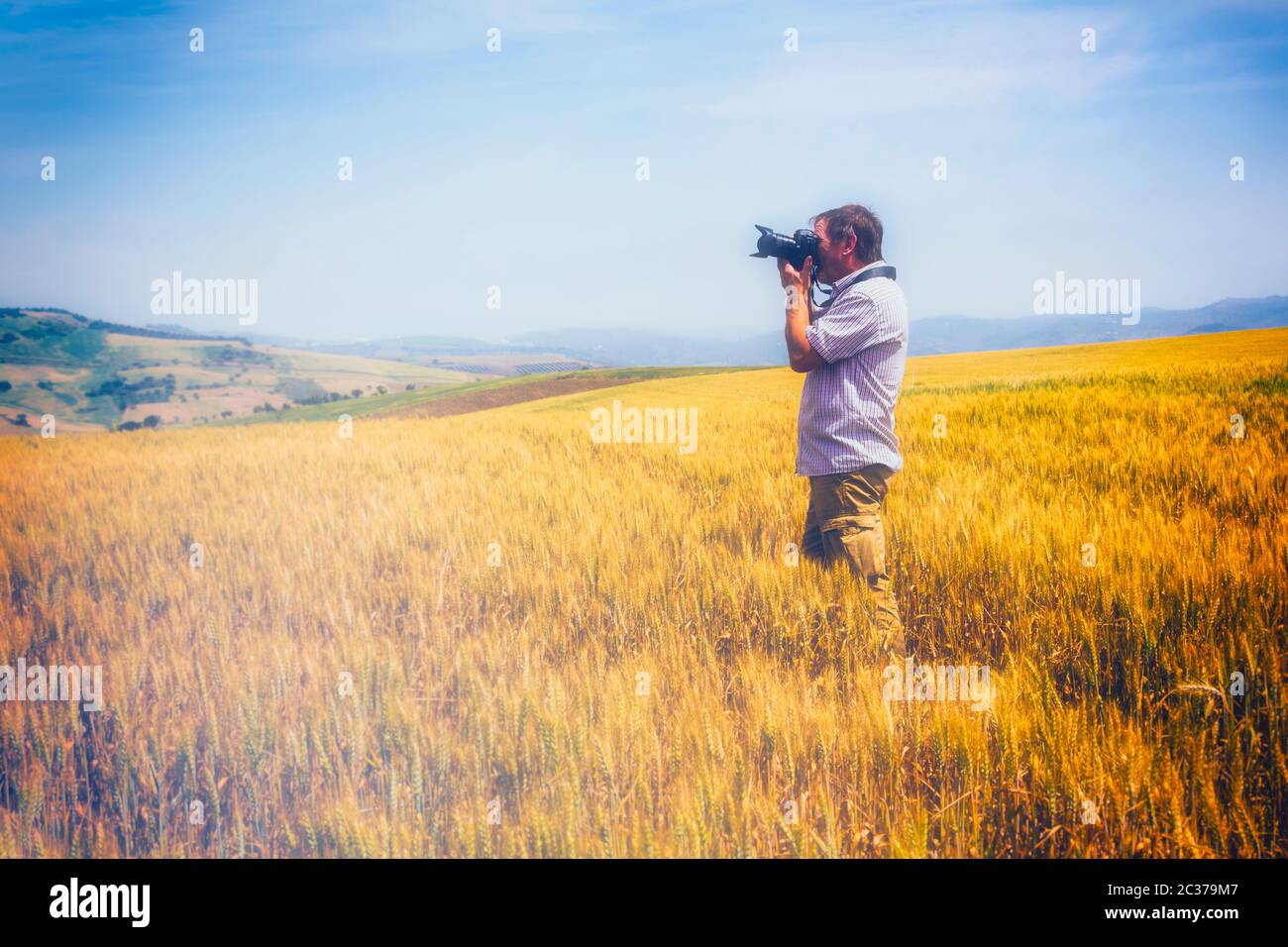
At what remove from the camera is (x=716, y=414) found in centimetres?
960

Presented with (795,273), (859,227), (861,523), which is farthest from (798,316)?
(861,523)

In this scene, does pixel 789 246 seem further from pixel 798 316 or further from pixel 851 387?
pixel 851 387

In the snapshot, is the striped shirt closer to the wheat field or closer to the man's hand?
the man's hand

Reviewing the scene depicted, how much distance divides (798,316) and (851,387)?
1.20ft

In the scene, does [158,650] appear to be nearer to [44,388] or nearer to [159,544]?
[159,544]

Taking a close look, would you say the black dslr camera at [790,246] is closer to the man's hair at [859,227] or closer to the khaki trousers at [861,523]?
the man's hair at [859,227]

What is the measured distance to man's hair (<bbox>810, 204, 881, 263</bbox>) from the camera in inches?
123

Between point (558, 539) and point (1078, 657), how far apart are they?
252 cm

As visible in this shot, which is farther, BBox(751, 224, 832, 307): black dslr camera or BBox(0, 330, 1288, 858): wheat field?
BBox(751, 224, 832, 307): black dslr camera

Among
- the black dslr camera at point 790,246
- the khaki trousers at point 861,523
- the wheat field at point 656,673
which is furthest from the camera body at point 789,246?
the wheat field at point 656,673

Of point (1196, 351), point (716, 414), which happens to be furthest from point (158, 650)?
point (1196, 351)

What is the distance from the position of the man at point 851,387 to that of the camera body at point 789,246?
0.03 meters

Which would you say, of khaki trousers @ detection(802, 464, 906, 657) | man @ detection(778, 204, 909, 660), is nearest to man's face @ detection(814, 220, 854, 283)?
man @ detection(778, 204, 909, 660)
